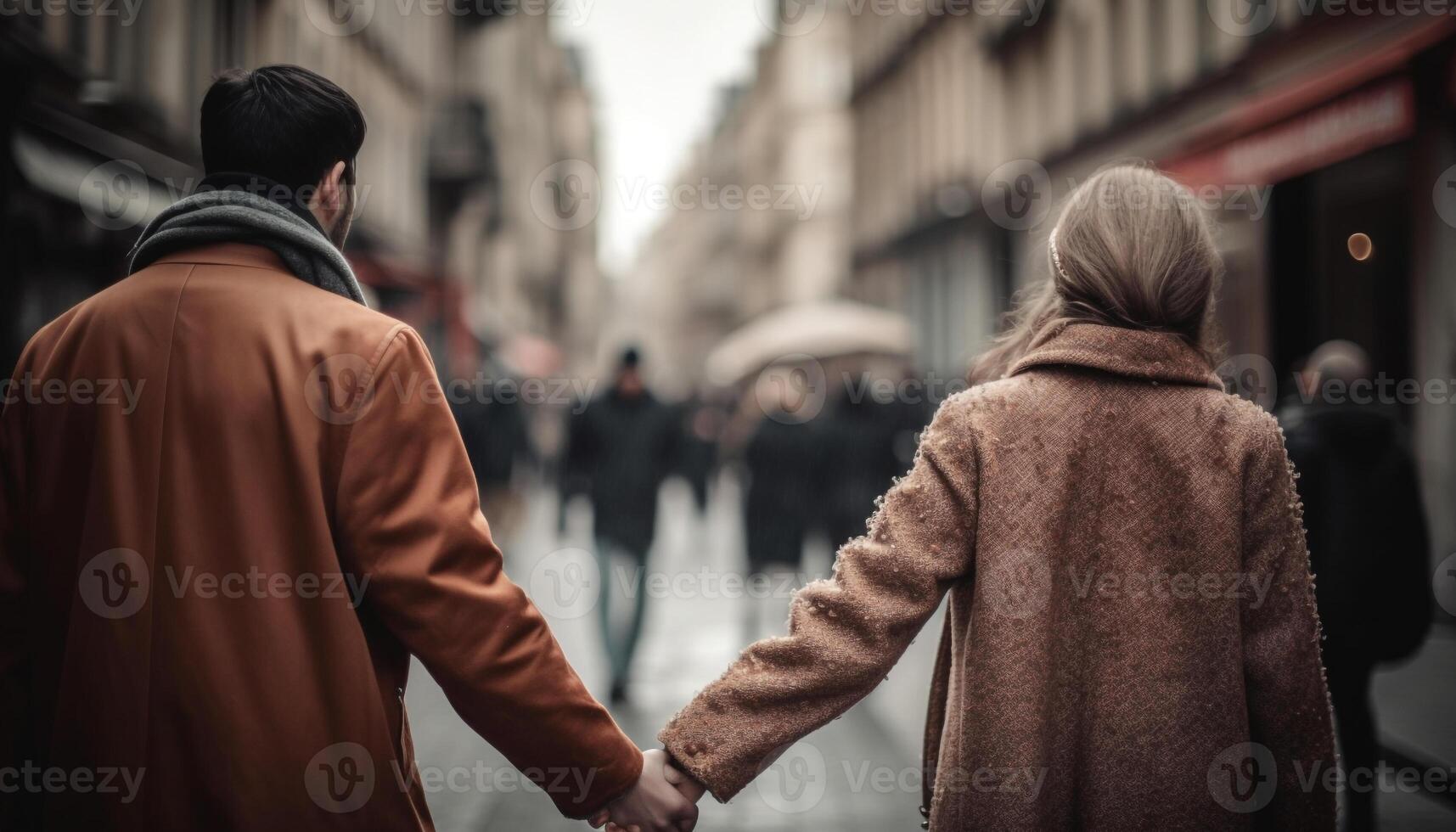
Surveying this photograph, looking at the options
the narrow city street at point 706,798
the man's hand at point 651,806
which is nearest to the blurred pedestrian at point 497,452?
the narrow city street at point 706,798

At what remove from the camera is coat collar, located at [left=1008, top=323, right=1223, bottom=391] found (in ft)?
7.83

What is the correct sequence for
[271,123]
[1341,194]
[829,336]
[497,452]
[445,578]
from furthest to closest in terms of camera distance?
[829,336] < [497,452] < [1341,194] < [271,123] < [445,578]

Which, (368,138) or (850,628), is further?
(368,138)

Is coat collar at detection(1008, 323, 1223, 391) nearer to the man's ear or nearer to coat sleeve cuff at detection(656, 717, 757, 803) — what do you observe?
coat sleeve cuff at detection(656, 717, 757, 803)

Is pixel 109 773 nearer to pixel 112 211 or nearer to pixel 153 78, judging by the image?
pixel 112 211

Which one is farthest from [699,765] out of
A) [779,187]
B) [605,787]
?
[779,187]

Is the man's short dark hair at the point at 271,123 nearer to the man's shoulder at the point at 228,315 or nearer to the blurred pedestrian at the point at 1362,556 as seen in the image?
the man's shoulder at the point at 228,315

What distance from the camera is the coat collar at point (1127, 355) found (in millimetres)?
2387

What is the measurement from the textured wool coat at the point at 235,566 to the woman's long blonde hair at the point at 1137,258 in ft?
3.92

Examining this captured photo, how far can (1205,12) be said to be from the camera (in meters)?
14.8

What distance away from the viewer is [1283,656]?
2.34 m

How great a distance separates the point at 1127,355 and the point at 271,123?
5.32 ft

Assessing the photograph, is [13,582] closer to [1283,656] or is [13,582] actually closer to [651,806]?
[651,806]

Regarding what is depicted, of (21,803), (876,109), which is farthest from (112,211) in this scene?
(876,109)
